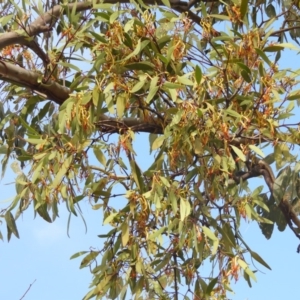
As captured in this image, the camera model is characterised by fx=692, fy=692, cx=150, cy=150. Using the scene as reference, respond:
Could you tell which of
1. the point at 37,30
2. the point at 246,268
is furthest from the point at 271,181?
the point at 37,30

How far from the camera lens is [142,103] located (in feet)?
6.50

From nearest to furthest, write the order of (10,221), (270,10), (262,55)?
(262,55) → (10,221) → (270,10)

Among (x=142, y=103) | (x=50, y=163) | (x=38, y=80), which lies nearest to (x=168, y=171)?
(x=142, y=103)

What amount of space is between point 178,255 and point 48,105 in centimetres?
67

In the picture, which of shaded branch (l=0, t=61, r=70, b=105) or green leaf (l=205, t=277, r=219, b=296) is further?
A: shaded branch (l=0, t=61, r=70, b=105)

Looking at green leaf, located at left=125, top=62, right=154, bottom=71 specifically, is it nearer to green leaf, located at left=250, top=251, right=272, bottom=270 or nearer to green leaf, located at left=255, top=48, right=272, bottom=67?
green leaf, located at left=255, top=48, right=272, bottom=67

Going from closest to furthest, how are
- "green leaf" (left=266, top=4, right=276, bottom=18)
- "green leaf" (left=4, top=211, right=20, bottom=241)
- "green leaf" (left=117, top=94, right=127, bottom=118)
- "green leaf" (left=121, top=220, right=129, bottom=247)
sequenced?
"green leaf" (left=117, top=94, right=127, bottom=118)
"green leaf" (left=121, top=220, right=129, bottom=247)
"green leaf" (left=4, top=211, right=20, bottom=241)
"green leaf" (left=266, top=4, right=276, bottom=18)

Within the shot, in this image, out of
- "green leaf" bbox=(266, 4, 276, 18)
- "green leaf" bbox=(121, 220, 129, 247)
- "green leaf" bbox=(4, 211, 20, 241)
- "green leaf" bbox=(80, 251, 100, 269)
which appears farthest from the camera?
"green leaf" bbox=(266, 4, 276, 18)

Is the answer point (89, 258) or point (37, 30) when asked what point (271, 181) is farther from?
point (37, 30)

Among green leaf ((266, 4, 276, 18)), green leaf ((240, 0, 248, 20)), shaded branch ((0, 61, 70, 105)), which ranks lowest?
green leaf ((240, 0, 248, 20))

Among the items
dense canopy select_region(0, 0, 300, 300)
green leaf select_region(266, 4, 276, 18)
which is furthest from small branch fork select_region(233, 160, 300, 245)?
green leaf select_region(266, 4, 276, 18)

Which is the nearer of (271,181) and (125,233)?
(125,233)

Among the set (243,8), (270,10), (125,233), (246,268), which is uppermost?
(270,10)

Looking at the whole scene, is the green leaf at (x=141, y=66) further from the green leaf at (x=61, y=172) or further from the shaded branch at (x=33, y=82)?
the shaded branch at (x=33, y=82)
